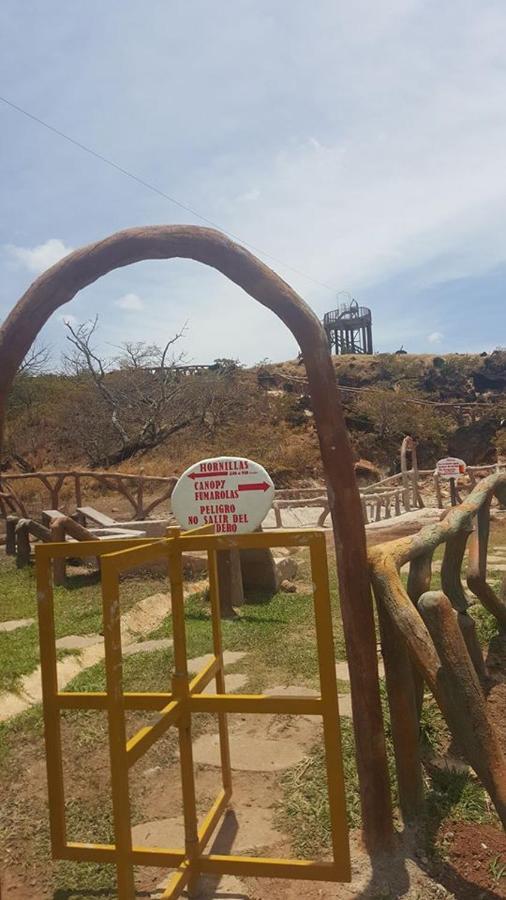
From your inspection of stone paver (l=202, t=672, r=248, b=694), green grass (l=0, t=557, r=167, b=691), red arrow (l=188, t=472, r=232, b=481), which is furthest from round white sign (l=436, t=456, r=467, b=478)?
stone paver (l=202, t=672, r=248, b=694)

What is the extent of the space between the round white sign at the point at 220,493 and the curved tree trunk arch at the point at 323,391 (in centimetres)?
354

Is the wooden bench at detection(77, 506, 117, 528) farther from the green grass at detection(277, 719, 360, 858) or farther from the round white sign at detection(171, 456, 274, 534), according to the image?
the green grass at detection(277, 719, 360, 858)

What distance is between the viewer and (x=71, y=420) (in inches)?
959

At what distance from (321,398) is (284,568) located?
16.6 ft

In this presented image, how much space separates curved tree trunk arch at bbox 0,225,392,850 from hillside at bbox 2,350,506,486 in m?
19.5

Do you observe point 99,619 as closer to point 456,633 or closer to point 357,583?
point 357,583

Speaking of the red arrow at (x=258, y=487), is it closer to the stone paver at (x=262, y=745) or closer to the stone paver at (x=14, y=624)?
the stone paver at (x=14, y=624)

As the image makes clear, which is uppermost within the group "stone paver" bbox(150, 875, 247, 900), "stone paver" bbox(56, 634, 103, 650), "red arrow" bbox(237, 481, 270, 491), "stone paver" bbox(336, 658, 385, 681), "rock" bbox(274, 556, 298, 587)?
"red arrow" bbox(237, 481, 270, 491)

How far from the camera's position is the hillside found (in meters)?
23.9

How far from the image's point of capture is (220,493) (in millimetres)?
6066

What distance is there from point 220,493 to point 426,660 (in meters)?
4.02

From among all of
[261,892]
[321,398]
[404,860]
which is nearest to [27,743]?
[261,892]

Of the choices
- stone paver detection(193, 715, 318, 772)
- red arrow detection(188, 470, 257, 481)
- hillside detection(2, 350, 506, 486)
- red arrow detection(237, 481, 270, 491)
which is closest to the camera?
stone paver detection(193, 715, 318, 772)

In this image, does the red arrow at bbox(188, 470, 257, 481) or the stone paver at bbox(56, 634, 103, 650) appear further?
the red arrow at bbox(188, 470, 257, 481)
